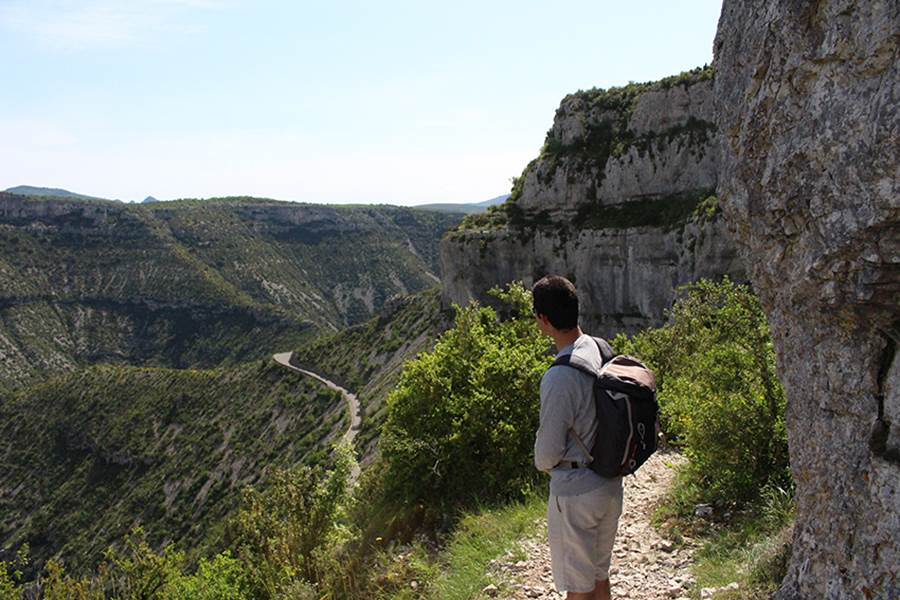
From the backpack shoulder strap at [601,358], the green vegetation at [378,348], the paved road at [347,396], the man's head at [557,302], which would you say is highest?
the man's head at [557,302]

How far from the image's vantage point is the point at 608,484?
163 inches

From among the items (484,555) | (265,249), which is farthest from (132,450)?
(265,249)

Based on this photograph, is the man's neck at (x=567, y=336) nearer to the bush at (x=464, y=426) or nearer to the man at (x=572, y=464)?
the man at (x=572, y=464)

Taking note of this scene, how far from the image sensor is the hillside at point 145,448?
53000 mm

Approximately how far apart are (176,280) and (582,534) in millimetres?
136603

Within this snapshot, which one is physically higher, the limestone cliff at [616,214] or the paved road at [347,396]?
the limestone cliff at [616,214]

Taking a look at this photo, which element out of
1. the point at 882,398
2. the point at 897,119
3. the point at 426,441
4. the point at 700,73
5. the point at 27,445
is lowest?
the point at 27,445

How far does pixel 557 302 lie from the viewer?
4281mm

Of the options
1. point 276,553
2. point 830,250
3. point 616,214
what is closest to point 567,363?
point 830,250

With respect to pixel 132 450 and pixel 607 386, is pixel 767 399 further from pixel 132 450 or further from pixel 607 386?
pixel 132 450

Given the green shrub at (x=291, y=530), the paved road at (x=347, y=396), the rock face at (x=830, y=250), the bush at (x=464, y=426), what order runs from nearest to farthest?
the rock face at (x=830, y=250)
the green shrub at (x=291, y=530)
the bush at (x=464, y=426)
the paved road at (x=347, y=396)

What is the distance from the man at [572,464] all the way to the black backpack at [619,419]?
5 cm

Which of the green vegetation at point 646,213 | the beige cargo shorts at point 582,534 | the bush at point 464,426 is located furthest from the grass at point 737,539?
the green vegetation at point 646,213

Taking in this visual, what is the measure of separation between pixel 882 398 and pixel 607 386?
4.79ft
